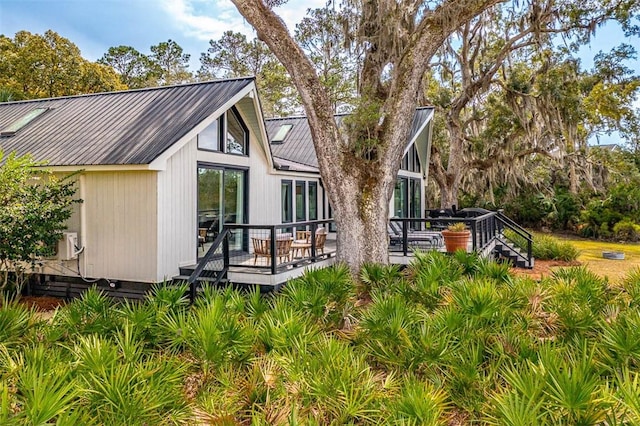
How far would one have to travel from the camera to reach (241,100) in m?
11.0

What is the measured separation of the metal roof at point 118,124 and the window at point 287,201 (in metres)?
3.68

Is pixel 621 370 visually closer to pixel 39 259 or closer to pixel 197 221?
pixel 197 221

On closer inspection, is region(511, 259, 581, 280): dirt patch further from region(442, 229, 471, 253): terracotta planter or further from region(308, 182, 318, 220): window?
region(308, 182, 318, 220): window

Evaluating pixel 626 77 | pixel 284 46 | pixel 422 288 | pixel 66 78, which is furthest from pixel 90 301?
pixel 66 78

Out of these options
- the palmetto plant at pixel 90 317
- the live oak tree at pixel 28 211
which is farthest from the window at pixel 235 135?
the palmetto plant at pixel 90 317

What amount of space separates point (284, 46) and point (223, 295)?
4841mm

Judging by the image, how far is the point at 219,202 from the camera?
10.4 m

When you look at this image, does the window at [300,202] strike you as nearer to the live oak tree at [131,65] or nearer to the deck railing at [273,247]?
the deck railing at [273,247]

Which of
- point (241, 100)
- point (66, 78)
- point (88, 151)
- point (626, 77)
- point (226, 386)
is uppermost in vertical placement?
point (66, 78)

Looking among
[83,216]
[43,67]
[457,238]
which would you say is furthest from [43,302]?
[43,67]

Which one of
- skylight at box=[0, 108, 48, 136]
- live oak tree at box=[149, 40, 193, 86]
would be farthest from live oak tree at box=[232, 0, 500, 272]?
live oak tree at box=[149, 40, 193, 86]

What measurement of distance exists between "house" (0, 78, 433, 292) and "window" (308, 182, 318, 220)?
5.45 ft

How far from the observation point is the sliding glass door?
984 cm

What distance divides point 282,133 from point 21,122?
849 centimetres
